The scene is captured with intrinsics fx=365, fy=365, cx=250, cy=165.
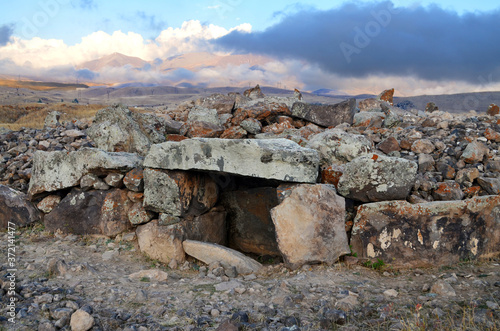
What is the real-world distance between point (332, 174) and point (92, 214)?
4.14 m

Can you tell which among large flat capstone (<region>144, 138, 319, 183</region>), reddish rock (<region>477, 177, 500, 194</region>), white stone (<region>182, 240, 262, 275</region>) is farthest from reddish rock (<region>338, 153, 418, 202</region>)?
white stone (<region>182, 240, 262, 275</region>)

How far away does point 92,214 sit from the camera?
6340 mm

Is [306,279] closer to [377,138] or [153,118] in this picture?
[377,138]

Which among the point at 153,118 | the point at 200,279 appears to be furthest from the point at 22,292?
the point at 153,118

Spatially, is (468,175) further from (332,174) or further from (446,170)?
(332,174)

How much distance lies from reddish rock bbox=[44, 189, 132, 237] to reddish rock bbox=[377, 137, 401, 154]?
467cm

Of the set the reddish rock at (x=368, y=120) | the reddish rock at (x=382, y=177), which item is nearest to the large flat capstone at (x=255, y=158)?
the reddish rock at (x=382, y=177)

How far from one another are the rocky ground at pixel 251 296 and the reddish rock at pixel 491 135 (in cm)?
295

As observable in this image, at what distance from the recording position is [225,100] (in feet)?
33.6

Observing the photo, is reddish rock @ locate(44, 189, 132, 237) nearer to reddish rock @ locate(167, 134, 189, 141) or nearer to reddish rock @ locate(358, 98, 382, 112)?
reddish rock @ locate(167, 134, 189, 141)

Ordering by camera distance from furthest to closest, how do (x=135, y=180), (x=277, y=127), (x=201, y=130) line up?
(x=277, y=127), (x=201, y=130), (x=135, y=180)

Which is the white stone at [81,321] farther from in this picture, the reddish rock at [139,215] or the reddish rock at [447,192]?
the reddish rock at [447,192]

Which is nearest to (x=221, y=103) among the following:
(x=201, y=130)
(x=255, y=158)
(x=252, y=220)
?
(x=201, y=130)

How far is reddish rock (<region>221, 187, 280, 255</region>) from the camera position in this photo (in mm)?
6551
